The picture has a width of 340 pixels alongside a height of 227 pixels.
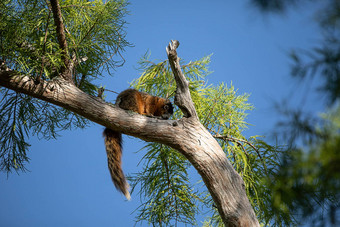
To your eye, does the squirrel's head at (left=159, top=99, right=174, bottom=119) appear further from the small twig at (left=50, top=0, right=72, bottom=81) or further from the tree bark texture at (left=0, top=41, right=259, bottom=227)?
the small twig at (left=50, top=0, right=72, bottom=81)

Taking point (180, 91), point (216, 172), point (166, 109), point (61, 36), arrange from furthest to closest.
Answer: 1. point (166, 109)
2. point (180, 91)
3. point (61, 36)
4. point (216, 172)

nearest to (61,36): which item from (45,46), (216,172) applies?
(45,46)

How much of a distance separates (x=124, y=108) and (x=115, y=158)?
1.13 ft

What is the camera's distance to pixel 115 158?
222 cm

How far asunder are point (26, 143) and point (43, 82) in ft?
2.44

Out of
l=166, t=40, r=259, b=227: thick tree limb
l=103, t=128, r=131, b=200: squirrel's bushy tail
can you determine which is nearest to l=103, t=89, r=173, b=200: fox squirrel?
l=103, t=128, r=131, b=200: squirrel's bushy tail

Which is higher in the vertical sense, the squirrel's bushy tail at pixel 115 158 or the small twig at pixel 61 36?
the small twig at pixel 61 36

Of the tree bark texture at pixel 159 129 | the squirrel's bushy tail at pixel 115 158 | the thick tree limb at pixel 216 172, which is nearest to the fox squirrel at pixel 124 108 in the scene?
the squirrel's bushy tail at pixel 115 158

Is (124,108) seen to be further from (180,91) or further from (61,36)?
(61,36)

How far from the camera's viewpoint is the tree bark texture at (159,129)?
6.68 ft

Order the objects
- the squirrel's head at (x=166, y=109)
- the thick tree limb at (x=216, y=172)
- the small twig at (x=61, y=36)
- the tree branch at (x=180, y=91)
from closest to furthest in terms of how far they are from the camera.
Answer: the thick tree limb at (x=216, y=172) < the small twig at (x=61, y=36) < the tree branch at (x=180, y=91) < the squirrel's head at (x=166, y=109)

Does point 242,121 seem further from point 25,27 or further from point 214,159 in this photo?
point 25,27

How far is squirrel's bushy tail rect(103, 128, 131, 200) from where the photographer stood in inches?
84.9

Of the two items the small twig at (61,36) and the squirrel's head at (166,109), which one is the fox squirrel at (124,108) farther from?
the small twig at (61,36)
